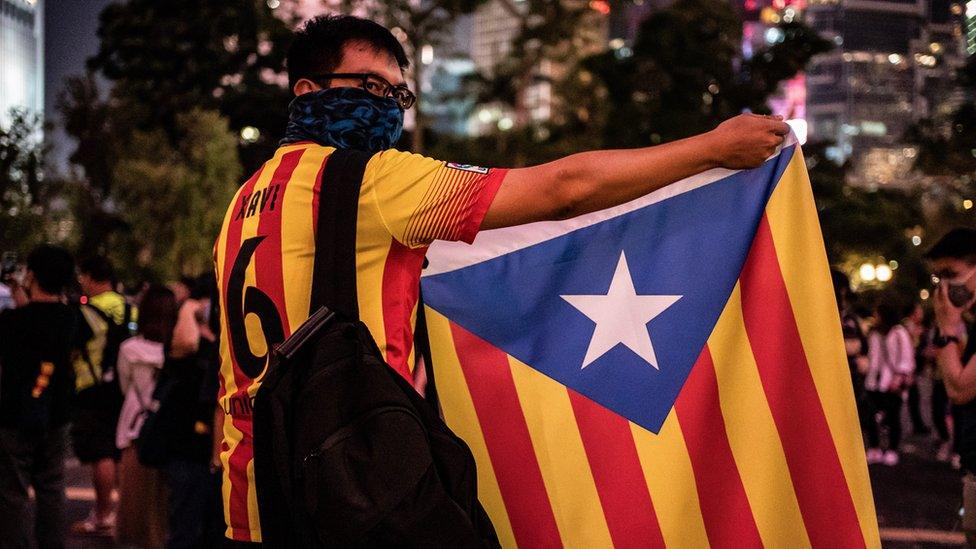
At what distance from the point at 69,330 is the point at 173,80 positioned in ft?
124

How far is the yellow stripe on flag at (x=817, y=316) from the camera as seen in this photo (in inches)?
106

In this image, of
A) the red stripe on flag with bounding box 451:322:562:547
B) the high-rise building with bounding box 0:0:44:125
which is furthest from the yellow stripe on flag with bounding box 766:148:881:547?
the high-rise building with bounding box 0:0:44:125

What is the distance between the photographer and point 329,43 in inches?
108

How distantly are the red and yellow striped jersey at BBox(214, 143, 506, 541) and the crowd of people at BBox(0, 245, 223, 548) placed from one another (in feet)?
9.82

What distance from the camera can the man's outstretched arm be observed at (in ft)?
7.75

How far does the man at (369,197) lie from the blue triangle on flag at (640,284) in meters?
0.22

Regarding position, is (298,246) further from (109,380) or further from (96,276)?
(96,276)

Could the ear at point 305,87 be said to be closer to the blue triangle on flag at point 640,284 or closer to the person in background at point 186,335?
the blue triangle on flag at point 640,284

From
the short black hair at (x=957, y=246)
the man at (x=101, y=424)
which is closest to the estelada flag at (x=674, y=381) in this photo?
the short black hair at (x=957, y=246)

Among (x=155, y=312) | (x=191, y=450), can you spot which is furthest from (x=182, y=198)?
(x=191, y=450)

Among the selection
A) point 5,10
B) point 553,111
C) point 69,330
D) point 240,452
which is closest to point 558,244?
point 240,452

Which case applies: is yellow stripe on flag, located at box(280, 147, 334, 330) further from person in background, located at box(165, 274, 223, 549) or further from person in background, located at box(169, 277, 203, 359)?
person in background, located at box(169, 277, 203, 359)

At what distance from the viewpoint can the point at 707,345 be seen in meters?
2.81

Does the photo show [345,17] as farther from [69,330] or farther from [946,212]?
[946,212]
